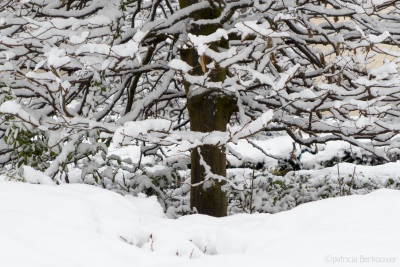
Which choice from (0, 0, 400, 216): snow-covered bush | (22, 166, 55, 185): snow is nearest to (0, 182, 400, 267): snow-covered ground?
(22, 166, 55, 185): snow

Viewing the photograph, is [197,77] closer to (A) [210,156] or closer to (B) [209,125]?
(B) [209,125]

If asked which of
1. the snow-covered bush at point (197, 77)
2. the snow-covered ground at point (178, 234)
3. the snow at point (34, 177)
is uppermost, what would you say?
the snow-covered bush at point (197, 77)

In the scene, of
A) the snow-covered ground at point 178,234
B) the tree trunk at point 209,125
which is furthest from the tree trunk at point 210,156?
the snow-covered ground at point 178,234

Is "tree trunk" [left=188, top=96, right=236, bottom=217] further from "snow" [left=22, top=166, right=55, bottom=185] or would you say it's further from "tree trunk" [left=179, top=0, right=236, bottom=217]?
"snow" [left=22, top=166, right=55, bottom=185]

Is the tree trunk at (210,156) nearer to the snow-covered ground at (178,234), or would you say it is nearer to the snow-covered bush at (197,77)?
the snow-covered bush at (197,77)

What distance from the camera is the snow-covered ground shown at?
223cm

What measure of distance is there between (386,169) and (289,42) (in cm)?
545

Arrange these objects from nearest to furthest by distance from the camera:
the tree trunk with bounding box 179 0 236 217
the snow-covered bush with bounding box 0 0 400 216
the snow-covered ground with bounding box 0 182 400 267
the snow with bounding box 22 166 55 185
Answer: the snow-covered ground with bounding box 0 182 400 267 → the snow with bounding box 22 166 55 185 → the snow-covered bush with bounding box 0 0 400 216 → the tree trunk with bounding box 179 0 236 217

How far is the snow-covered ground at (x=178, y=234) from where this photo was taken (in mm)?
2234

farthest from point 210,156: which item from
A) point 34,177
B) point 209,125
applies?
point 34,177

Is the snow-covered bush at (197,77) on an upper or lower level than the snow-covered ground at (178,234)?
upper

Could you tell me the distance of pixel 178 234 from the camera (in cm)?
287

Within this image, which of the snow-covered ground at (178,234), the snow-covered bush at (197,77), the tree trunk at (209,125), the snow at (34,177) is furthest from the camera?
the tree trunk at (209,125)

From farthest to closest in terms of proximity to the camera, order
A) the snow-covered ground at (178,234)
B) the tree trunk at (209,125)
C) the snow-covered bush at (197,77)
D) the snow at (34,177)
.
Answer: the tree trunk at (209,125), the snow-covered bush at (197,77), the snow at (34,177), the snow-covered ground at (178,234)
